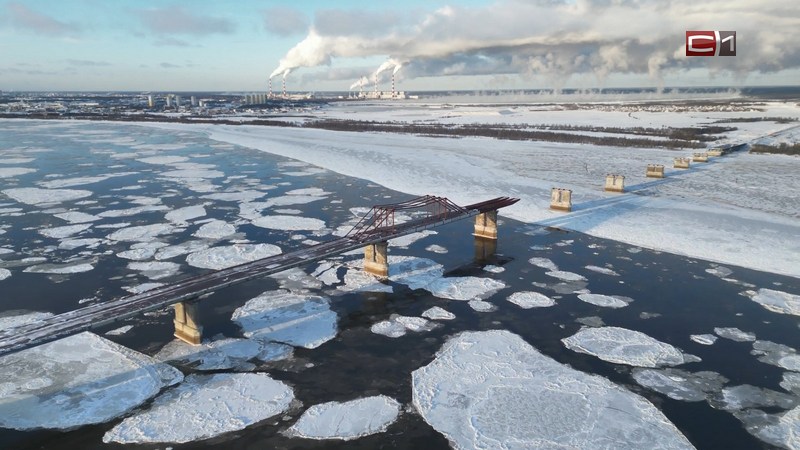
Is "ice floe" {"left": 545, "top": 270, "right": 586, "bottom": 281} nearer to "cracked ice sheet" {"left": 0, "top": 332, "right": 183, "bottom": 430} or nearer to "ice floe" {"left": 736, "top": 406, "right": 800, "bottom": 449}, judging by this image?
"ice floe" {"left": 736, "top": 406, "right": 800, "bottom": 449}

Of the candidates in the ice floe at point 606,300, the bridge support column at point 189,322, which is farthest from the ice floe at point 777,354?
the bridge support column at point 189,322

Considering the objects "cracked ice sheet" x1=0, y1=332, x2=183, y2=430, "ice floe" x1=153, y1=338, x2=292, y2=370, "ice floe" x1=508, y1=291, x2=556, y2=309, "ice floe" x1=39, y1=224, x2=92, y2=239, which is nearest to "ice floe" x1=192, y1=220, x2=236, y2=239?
"ice floe" x1=39, y1=224, x2=92, y2=239

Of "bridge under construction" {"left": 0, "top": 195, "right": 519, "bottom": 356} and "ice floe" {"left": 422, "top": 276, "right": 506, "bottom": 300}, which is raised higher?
"bridge under construction" {"left": 0, "top": 195, "right": 519, "bottom": 356}

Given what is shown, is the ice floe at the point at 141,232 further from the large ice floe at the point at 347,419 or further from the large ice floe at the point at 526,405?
the large ice floe at the point at 526,405

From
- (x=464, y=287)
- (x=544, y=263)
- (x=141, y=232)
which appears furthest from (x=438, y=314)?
(x=141, y=232)

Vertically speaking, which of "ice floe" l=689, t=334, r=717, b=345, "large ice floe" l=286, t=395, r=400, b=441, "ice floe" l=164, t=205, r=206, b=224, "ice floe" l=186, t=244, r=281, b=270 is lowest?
"large ice floe" l=286, t=395, r=400, b=441

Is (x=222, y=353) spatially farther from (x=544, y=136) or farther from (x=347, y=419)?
(x=544, y=136)

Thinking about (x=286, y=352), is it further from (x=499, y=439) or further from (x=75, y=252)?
(x=75, y=252)
